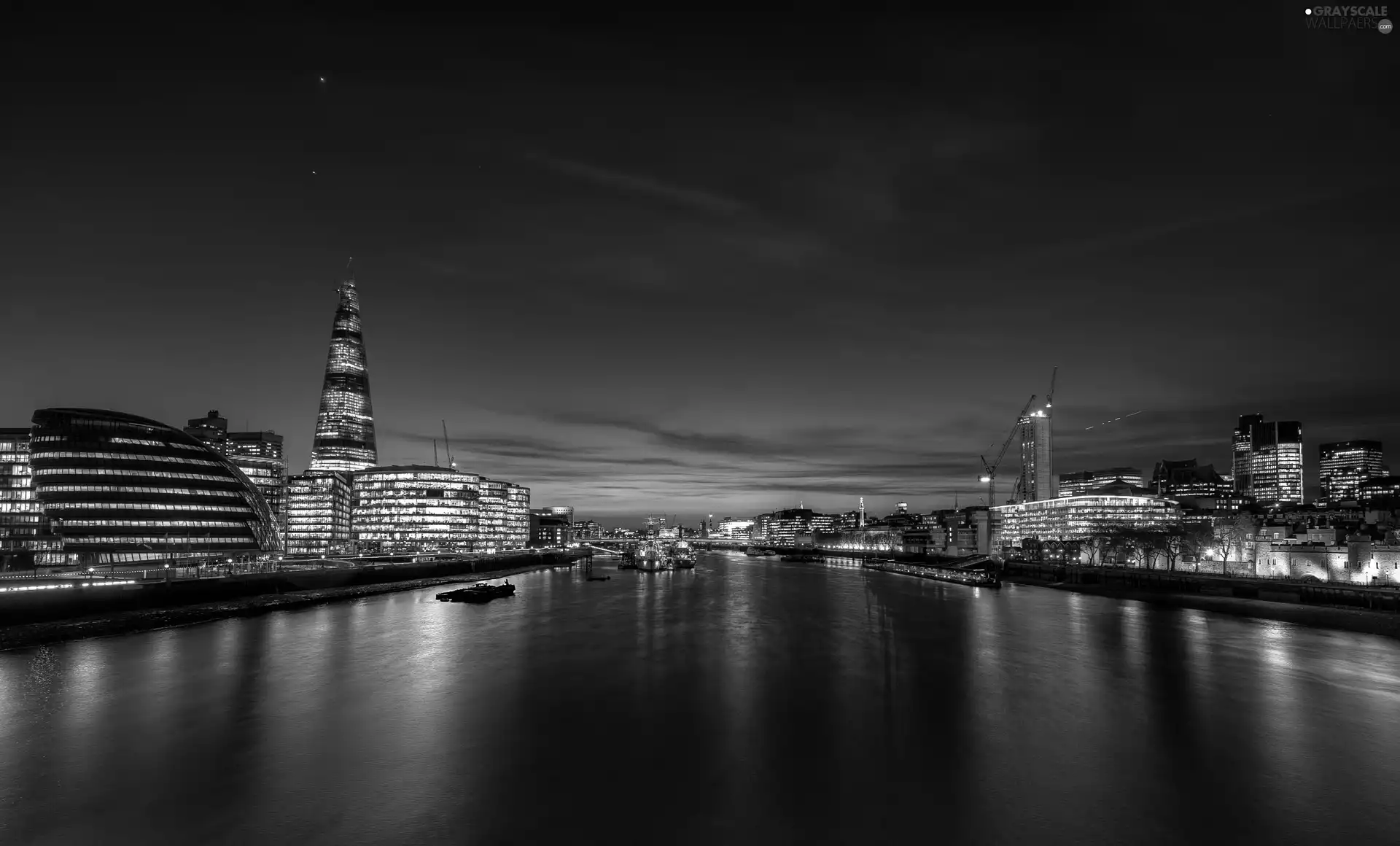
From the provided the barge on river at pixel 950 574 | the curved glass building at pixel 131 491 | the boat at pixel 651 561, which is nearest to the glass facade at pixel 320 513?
the boat at pixel 651 561

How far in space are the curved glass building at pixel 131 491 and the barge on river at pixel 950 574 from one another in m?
107

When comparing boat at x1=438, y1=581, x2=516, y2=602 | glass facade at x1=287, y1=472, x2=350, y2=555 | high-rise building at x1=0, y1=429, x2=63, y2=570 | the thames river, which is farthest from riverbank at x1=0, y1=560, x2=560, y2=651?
glass facade at x1=287, y1=472, x2=350, y2=555

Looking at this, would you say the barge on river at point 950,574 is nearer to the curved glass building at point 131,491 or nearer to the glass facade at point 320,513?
the curved glass building at point 131,491

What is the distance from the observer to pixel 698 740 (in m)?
26.5

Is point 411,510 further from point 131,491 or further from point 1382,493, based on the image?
point 1382,493

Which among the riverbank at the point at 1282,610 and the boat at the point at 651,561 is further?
the boat at the point at 651,561

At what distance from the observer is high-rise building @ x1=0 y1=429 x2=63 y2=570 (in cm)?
8044

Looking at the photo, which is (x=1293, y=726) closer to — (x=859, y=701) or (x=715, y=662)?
(x=859, y=701)

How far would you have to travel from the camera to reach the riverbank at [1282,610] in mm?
55250

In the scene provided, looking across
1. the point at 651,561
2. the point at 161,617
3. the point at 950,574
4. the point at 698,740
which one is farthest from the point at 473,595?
the point at 651,561

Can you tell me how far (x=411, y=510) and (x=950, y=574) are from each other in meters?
142

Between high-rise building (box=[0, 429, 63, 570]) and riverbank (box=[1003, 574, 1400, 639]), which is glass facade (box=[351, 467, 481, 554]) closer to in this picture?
high-rise building (box=[0, 429, 63, 570])

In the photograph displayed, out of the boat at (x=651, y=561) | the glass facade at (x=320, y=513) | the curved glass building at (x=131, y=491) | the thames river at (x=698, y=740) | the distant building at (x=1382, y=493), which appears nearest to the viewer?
the thames river at (x=698, y=740)

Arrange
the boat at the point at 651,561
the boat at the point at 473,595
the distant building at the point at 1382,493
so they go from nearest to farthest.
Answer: the boat at the point at 473,595
the distant building at the point at 1382,493
the boat at the point at 651,561
